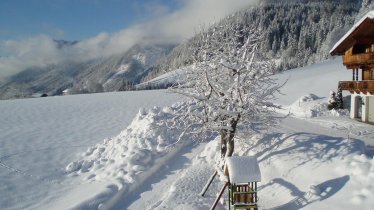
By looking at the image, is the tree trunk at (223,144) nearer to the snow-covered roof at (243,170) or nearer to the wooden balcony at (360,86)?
the snow-covered roof at (243,170)

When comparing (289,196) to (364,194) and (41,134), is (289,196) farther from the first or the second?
(41,134)

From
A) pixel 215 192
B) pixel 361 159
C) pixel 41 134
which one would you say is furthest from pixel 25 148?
pixel 361 159

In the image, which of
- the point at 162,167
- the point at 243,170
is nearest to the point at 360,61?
the point at 162,167

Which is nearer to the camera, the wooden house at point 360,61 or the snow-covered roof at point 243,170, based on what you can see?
the snow-covered roof at point 243,170

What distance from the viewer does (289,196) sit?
14.0 meters

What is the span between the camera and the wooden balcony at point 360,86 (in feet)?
98.2

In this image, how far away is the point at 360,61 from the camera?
3036 cm

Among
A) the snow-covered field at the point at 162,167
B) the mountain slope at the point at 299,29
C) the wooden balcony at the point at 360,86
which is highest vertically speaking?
the mountain slope at the point at 299,29

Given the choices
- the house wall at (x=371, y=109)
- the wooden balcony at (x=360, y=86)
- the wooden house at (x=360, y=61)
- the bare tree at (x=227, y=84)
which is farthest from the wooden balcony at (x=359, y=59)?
the bare tree at (x=227, y=84)

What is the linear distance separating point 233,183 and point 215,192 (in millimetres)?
3413

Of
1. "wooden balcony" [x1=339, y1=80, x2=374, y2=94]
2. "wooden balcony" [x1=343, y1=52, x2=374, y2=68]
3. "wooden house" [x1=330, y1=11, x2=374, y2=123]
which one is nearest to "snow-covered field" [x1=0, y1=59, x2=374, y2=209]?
"wooden house" [x1=330, y1=11, x2=374, y2=123]

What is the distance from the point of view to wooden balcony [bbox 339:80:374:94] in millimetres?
29920

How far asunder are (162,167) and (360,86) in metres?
21.1

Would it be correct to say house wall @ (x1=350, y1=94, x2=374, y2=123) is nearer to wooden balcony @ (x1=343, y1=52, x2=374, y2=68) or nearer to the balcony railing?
wooden balcony @ (x1=343, y1=52, x2=374, y2=68)
